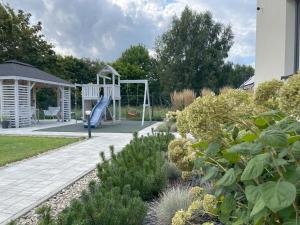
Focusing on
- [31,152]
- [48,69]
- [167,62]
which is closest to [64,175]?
[31,152]

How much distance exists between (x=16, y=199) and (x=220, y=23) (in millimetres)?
28814

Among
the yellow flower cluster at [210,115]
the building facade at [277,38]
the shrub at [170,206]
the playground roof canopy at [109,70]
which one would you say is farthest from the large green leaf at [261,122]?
the playground roof canopy at [109,70]

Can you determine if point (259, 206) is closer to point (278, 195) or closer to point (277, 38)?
point (278, 195)

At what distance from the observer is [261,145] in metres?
1.41

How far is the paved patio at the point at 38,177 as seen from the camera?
168 inches

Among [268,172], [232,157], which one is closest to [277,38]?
[232,157]

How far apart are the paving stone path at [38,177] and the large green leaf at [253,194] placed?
3050 millimetres

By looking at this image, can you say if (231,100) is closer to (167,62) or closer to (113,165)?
(113,165)

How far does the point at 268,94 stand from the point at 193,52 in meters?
28.1

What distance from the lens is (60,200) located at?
14.7 ft

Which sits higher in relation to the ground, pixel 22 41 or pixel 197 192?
pixel 22 41

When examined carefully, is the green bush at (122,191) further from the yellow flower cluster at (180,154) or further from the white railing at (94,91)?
the white railing at (94,91)

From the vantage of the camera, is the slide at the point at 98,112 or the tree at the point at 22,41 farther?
the tree at the point at 22,41

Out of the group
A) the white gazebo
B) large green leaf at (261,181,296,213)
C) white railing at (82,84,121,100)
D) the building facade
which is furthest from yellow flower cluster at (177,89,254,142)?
white railing at (82,84,121,100)
